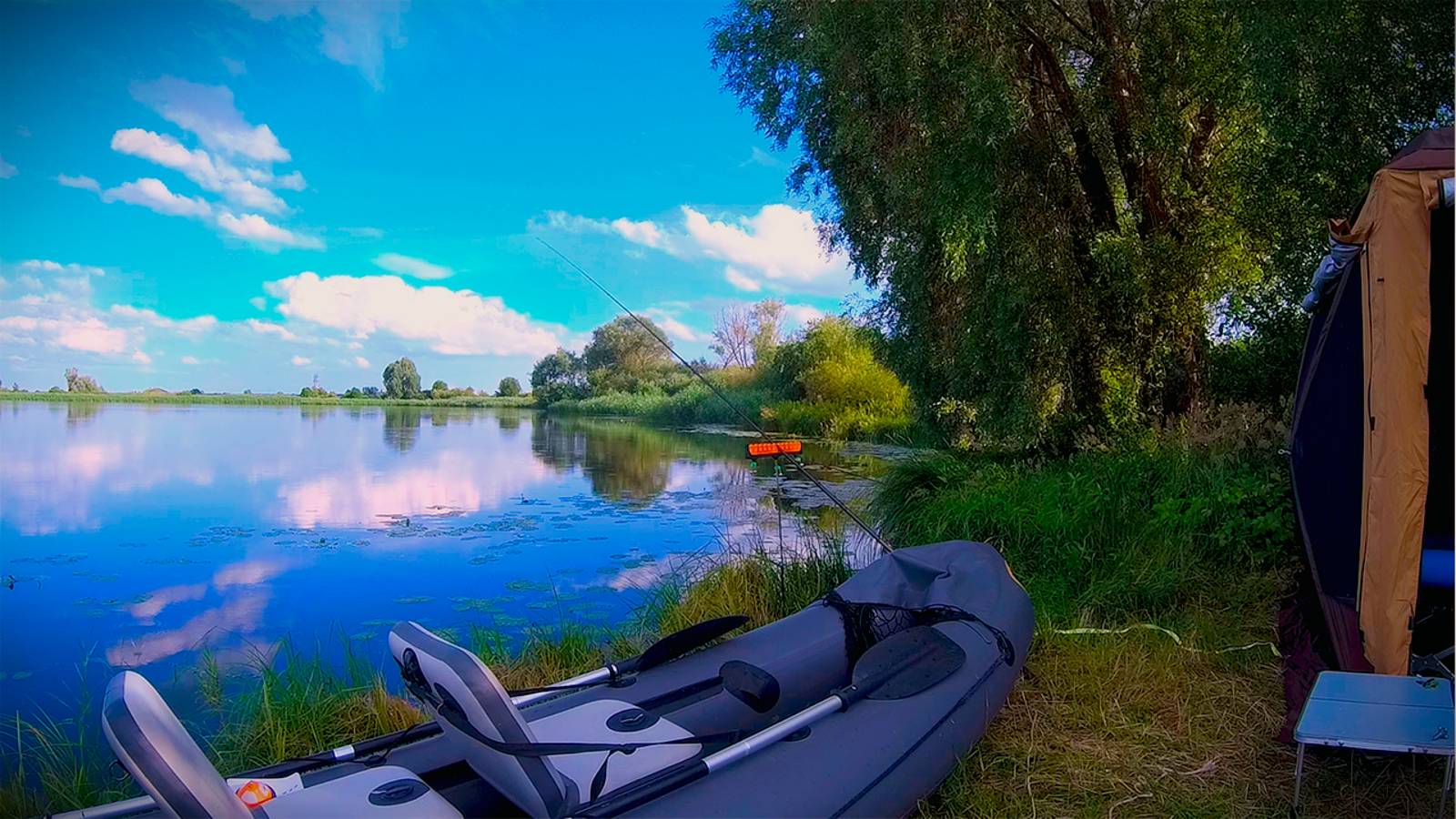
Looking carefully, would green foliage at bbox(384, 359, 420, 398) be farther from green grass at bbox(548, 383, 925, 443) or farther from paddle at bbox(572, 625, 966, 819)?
paddle at bbox(572, 625, 966, 819)

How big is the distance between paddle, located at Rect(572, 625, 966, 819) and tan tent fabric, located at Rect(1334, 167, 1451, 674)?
1264 mm

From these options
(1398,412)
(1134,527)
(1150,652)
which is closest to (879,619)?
(1150,652)

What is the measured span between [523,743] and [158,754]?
57 cm

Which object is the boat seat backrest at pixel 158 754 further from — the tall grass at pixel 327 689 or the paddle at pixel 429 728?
the tall grass at pixel 327 689

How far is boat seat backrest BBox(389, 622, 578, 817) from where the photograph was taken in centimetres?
159

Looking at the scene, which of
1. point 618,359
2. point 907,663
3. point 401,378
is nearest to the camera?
point 907,663

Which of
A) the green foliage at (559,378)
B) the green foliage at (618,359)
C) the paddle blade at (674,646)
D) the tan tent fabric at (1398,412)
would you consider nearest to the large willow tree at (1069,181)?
the tan tent fabric at (1398,412)

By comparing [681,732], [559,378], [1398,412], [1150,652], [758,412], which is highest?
[559,378]

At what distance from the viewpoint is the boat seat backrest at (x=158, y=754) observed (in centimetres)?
129

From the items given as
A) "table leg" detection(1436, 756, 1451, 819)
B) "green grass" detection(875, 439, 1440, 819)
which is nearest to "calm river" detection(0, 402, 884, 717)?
"green grass" detection(875, 439, 1440, 819)

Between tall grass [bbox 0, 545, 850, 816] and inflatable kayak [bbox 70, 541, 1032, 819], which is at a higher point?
inflatable kayak [bbox 70, 541, 1032, 819]

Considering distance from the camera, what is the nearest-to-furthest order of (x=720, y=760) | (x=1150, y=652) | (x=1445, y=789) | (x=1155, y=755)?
(x=720, y=760) < (x=1445, y=789) < (x=1155, y=755) < (x=1150, y=652)

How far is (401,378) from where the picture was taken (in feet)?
37.5

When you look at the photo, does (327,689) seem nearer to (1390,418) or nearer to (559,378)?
(1390,418)
